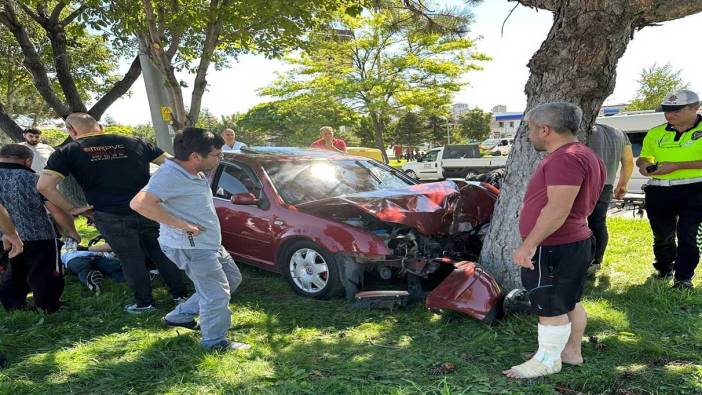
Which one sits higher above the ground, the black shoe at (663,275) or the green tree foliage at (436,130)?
the green tree foliage at (436,130)

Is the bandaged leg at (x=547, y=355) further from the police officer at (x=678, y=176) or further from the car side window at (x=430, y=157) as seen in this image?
the car side window at (x=430, y=157)

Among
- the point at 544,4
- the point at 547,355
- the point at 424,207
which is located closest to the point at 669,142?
the point at 544,4

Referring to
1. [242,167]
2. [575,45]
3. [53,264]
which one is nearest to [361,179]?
[242,167]

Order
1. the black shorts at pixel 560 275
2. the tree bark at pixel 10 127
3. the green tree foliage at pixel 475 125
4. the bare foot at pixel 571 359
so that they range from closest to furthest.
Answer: the black shorts at pixel 560 275, the bare foot at pixel 571 359, the tree bark at pixel 10 127, the green tree foliage at pixel 475 125

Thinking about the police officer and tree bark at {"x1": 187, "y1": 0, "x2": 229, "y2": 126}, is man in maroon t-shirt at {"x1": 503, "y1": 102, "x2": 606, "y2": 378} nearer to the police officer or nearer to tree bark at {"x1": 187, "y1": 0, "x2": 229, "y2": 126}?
the police officer

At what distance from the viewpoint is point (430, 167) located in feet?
67.1

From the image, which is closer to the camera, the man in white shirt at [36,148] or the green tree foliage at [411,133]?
the man in white shirt at [36,148]

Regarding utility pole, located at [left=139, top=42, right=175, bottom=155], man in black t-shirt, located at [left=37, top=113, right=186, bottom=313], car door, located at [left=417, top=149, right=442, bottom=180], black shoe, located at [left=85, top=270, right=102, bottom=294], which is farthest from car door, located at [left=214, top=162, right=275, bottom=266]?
car door, located at [left=417, top=149, right=442, bottom=180]

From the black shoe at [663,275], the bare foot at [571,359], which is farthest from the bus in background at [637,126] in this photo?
the bare foot at [571,359]

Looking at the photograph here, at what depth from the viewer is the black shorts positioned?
247 cm

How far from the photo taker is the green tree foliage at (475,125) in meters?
53.7

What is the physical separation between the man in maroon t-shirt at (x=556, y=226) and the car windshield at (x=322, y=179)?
256cm

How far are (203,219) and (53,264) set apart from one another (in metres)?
2.04

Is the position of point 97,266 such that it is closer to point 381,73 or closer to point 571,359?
point 571,359
